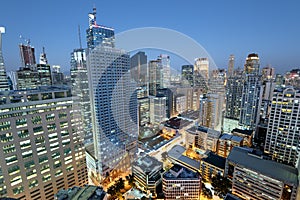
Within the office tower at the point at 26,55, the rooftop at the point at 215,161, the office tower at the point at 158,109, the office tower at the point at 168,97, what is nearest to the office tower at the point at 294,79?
the rooftop at the point at 215,161

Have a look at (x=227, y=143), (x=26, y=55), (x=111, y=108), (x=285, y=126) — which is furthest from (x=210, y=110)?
(x=26, y=55)

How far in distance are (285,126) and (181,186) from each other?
7.44m

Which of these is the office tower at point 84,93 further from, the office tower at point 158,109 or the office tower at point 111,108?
the office tower at point 158,109

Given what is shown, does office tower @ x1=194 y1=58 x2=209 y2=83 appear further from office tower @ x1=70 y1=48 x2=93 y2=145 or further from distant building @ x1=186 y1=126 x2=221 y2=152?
office tower @ x1=70 y1=48 x2=93 y2=145

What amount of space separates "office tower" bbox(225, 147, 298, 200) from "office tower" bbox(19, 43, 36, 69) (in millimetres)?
24755

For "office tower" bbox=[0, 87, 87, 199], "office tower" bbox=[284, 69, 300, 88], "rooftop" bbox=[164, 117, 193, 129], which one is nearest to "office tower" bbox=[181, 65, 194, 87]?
"office tower" bbox=[0, 87, 87, 199]

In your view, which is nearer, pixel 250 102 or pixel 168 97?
pixel 250 102

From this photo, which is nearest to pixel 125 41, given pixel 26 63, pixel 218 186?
pixel 218 186

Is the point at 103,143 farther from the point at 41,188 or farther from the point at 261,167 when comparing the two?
the point at 261,167

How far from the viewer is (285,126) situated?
8000 millimetres

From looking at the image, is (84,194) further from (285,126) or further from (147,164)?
(285,126)

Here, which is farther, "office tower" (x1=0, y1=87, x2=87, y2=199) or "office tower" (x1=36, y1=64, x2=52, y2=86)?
"office tower" (x1=36, y1=64, x2=52, y2=86)

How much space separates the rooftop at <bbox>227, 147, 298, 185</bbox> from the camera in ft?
18.4

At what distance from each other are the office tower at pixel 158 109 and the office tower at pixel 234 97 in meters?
6.74
